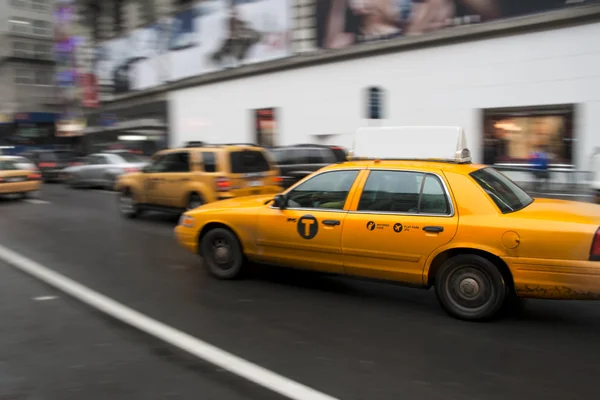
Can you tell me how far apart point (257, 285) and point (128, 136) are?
28209 millimetres

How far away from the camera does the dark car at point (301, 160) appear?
47.9 ft

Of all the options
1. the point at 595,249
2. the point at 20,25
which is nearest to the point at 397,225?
the point at 595,249

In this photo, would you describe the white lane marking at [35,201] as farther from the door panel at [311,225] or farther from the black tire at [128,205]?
the door panel at [311,225]

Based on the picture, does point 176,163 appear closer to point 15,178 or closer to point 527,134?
point 15,178

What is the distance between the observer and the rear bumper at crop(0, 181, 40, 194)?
15.2m

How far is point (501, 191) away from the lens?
17.0 feet

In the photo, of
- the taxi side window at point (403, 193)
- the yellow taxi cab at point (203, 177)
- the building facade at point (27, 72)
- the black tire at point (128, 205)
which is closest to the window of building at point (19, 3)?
the building facade at point (27, 72)

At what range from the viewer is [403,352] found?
13.6ft

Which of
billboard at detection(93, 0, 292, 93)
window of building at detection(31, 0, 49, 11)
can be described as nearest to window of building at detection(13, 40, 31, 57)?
window of building at detection(31, 0, 49, 11)

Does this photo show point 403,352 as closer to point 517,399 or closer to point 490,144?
point 517,399

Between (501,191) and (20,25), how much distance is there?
56.9m

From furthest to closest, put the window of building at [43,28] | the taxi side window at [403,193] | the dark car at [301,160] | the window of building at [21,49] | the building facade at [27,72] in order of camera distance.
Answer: the window of building at [43,28], the window of building at [21,49], the building facade at [27,72], the dark car at [301,160], the taxi side window at [403,193]

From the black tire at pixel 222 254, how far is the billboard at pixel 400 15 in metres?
12.4

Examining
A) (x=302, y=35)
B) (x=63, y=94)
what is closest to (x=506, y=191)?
(x=302, y=35)
